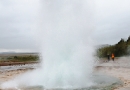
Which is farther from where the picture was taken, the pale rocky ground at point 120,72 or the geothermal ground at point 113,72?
the geothermal ground at point 113,72

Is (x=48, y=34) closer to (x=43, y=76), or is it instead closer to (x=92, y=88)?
(x=43, y=76)

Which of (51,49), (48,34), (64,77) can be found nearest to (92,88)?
(64,77)

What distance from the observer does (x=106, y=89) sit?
478 inches

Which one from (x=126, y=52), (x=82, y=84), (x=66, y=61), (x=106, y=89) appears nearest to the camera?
(x=106, y=89)

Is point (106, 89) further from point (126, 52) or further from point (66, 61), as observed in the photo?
point (126, 52)

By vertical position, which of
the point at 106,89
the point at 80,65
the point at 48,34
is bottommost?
the point at 106,89

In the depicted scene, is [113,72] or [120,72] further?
[113,72]

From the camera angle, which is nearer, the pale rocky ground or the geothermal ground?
the pale rocky ground

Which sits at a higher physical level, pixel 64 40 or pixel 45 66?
pixel 64 40

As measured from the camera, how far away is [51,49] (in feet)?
49.9

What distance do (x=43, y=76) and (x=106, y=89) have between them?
14.0ft

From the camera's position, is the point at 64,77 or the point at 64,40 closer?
the point at 64,77

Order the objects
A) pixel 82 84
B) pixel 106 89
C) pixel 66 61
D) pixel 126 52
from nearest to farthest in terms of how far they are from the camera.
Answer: pixel 106 89
pixel 82 84
pixel 66 61
pixel 126 52

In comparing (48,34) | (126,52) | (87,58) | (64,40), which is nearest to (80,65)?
(87,58)
